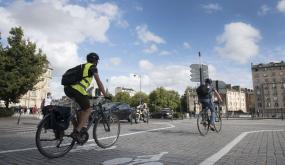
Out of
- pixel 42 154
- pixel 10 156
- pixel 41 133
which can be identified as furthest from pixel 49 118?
pixel 10 156

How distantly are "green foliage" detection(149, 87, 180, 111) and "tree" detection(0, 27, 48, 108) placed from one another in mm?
89816

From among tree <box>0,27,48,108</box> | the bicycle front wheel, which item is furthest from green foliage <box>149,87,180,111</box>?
the bicycle front wheel

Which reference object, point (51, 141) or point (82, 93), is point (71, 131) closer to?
point (51, 141)

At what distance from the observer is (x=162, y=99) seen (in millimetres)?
128875

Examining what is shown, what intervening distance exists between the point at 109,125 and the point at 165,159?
217 centimetres

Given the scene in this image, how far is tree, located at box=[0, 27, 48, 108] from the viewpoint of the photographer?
115 ft

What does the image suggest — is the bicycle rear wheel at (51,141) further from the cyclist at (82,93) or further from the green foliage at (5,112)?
the green foliage at (5,112)

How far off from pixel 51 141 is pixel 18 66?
33.7m

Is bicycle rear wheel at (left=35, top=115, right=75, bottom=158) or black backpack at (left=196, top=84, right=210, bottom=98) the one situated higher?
black backpack at (left=196, top=84, right=210, bottom=98)

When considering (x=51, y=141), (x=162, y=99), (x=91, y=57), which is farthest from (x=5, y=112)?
(x=162, y=99)

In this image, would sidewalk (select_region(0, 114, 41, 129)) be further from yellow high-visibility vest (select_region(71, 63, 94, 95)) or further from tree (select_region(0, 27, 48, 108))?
yellow high-visibility vest (select_region(71, 63, 94, 95))

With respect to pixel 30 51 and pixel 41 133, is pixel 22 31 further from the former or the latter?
pixel 41 133

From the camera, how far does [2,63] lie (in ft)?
116

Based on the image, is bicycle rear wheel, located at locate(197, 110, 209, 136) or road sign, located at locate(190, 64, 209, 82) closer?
bicycle rear wheel, located at locate(197, 110, 209, 136)
